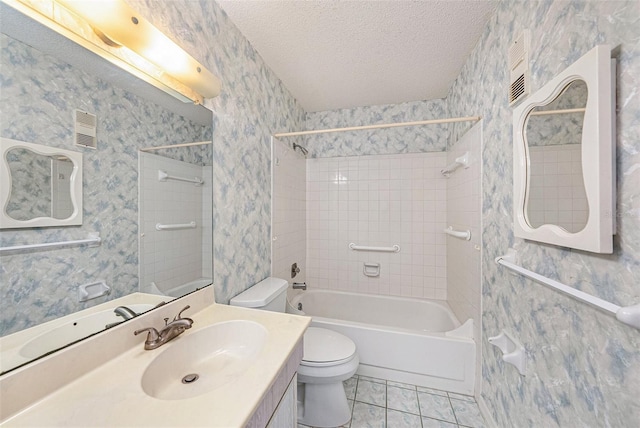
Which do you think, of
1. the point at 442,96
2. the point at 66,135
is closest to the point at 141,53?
the point at 66,135

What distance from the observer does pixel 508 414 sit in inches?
46.5

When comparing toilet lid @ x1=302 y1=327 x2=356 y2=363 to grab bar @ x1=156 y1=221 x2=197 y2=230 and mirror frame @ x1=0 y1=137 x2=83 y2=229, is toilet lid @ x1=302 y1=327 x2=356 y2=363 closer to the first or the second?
grab bar @ x1=156 y1=221 x2=197 y2=230

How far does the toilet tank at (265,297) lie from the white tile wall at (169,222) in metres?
0.30

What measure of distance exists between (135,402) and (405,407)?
1.61m

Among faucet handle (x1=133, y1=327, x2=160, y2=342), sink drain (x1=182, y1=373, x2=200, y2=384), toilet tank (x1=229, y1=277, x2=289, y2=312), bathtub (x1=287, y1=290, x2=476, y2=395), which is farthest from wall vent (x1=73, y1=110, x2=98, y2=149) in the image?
bathtub (x1=287, y1=290, x2=476, y2=395)

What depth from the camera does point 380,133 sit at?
2607mm

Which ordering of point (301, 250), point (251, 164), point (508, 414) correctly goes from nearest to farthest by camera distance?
point (508, 414)
point (251, 164)
point (301, 250)

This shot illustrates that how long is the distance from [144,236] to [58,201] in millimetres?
298

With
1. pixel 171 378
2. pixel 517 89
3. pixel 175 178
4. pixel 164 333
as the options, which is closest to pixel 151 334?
pixel 164 333

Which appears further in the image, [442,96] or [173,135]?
[442,96]

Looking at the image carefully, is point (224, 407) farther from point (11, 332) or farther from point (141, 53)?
point (141, 53)

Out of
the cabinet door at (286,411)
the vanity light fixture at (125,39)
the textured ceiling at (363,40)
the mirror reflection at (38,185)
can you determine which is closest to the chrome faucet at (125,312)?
the mirror reflection at (38,185)

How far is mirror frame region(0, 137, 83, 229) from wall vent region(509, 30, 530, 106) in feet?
5.72

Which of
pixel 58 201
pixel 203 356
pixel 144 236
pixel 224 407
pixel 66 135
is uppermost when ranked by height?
pixel 66 135
